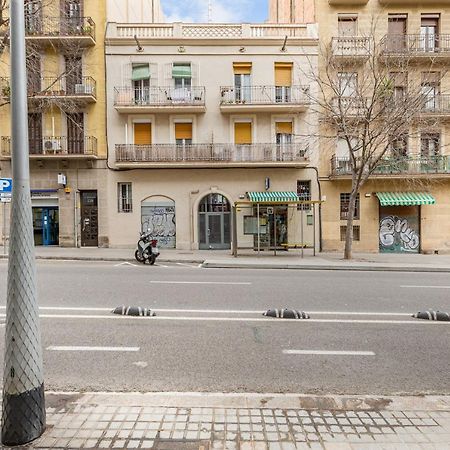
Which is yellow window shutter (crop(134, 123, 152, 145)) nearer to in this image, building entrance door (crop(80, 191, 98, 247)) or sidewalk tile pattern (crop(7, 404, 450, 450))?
building entrance door (crop(80, 191, 98, 247))

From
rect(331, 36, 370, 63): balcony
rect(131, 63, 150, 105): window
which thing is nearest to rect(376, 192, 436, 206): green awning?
rect(331, 36, 370, 63): balcony

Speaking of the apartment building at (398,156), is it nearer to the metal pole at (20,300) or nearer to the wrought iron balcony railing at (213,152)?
the wrought iron balcony railing at (213,152)

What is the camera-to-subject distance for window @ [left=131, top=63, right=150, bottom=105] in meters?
20.2

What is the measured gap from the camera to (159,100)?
65.9 ft

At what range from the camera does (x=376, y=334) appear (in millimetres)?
5586

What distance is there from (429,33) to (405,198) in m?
9.22

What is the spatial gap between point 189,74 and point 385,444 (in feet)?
67.2

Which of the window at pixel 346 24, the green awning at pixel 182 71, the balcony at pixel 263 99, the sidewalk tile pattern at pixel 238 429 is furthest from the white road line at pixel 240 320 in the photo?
the window at pixel 346 24

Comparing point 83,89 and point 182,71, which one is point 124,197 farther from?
point 182,71

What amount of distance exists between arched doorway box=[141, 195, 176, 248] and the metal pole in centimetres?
1789

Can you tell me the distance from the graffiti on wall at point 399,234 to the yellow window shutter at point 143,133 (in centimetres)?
1377

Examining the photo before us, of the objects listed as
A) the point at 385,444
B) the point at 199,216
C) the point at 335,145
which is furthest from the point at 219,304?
the point at 335,145

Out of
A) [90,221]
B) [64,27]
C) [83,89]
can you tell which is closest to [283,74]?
[83,89]

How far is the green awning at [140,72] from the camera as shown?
20.3 metres
